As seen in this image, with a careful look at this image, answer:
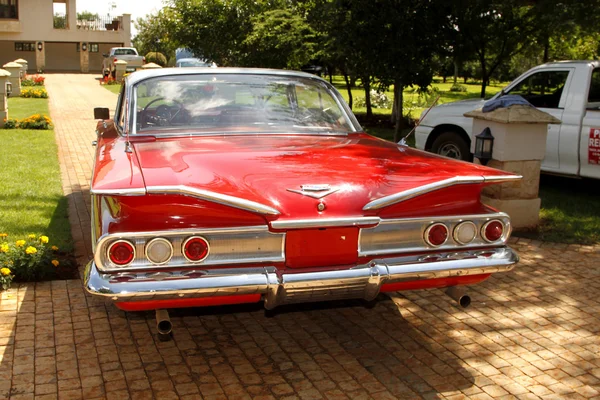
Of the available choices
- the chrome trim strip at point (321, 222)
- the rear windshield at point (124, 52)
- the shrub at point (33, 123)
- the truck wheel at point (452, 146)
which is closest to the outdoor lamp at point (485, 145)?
the truck wheel at point (452, 146)

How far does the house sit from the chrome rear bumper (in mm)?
45517

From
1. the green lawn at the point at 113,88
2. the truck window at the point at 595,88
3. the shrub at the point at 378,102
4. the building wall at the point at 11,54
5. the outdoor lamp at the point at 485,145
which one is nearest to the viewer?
the outdoor lamp at the point at 485,145

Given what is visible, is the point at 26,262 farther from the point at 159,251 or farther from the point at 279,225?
the point at 279,225

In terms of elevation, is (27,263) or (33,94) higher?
(33,94)

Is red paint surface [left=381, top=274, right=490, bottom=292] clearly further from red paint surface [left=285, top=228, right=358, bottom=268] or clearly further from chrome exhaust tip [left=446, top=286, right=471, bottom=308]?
red paint surface [left=285, top=228, right=358, bottom=268]

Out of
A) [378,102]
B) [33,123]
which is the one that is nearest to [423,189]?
[33,123]

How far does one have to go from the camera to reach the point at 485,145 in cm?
725

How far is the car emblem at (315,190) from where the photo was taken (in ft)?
12.2

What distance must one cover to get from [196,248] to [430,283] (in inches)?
54.2

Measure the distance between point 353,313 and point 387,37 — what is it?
782cm

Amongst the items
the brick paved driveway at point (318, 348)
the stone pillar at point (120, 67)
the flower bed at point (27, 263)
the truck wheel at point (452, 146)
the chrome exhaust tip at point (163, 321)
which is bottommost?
the brick paved driveway at point (318, 348)

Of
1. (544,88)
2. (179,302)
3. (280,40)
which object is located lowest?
(179,302)

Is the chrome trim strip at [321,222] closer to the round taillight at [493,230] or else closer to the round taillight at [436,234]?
the round taillight at [436,234]

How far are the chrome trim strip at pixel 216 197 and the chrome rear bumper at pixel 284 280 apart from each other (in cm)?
34
